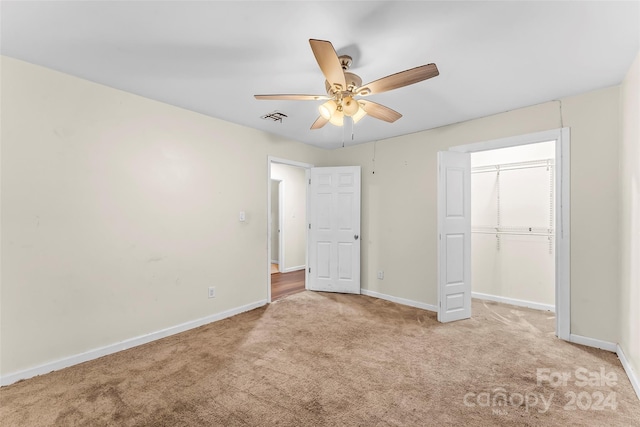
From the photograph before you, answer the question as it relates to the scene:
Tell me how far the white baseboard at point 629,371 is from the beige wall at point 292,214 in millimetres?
5143

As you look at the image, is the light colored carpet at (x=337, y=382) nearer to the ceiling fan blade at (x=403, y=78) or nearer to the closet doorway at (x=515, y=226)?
the closet doorway at (x=515, y=226)

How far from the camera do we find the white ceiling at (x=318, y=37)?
63.6 inches

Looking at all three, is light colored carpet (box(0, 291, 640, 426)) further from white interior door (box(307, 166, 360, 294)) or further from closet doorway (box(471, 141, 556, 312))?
white interior door (box(307, 166, 360, 294))

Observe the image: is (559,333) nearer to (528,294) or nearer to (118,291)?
(528,294)

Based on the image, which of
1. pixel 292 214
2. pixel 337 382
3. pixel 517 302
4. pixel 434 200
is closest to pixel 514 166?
pixel 434 200

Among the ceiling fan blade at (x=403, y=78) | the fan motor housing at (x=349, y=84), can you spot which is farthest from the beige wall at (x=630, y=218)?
the fan motor housing at (x=349, y=84)

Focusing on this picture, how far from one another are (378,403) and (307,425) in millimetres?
502

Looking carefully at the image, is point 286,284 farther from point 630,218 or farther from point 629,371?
point 630,218

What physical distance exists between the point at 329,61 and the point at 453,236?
261 cm

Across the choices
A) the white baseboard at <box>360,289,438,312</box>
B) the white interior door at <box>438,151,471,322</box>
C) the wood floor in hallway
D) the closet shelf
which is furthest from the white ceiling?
the wood floor in hallway

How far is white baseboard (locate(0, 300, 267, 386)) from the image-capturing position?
214 centimetres

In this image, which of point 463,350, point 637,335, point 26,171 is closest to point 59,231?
point 26,171

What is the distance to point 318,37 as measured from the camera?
184 centimetres

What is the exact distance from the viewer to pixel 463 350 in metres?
2.63
